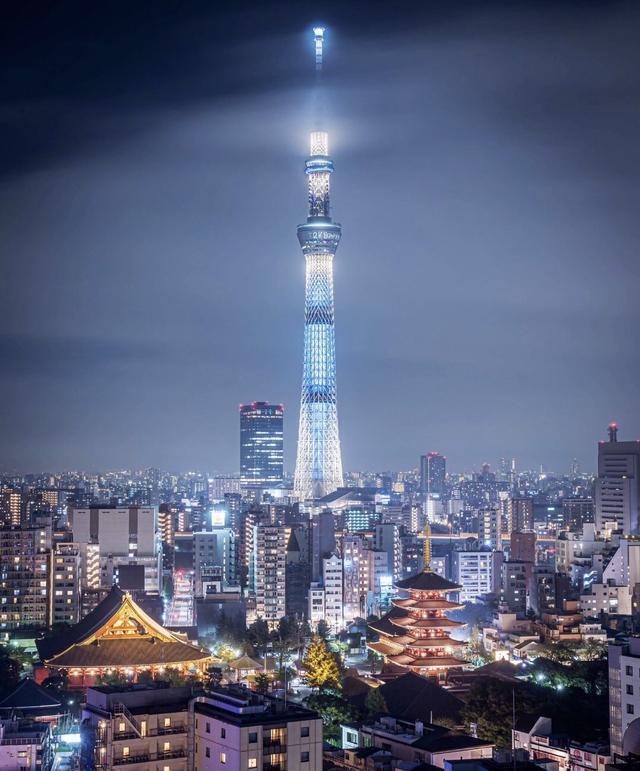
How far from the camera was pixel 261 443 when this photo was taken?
133ft

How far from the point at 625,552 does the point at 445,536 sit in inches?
486

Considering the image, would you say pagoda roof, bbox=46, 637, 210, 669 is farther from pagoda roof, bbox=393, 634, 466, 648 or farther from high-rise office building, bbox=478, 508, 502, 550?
high-rise office building, bbox=478, 508, 502, 550

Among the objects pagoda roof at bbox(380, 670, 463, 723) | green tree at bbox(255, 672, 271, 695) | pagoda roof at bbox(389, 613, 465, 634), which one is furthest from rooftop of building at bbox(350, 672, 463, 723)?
pagoda roof at bbox(389, 613, 465, 634)

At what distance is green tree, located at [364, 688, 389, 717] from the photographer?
1127 centimetres

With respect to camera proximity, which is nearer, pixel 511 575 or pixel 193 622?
pixel 193 622

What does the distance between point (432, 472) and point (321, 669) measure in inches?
1200

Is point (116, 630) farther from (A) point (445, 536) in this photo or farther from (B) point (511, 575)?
(A) point (445, 536)

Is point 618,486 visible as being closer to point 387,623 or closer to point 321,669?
point 387,623

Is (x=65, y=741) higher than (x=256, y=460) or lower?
lower

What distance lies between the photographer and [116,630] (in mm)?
13609

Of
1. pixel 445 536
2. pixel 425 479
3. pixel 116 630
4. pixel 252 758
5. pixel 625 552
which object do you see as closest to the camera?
pixel 252 758

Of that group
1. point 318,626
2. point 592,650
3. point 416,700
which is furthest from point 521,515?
point 416,700

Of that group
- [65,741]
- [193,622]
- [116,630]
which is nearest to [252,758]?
[65,741]

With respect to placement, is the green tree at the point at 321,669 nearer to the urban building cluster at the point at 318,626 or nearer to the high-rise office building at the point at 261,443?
the urban building cluster at the point at 318,626
